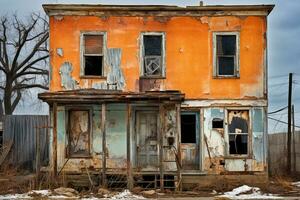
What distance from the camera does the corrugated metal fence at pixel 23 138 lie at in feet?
92.3

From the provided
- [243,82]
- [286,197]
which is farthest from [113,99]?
[286,197]

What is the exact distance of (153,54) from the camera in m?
23.7

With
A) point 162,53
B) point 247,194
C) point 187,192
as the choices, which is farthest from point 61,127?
point 247,194

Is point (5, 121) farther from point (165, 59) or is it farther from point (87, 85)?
point (165, 59)

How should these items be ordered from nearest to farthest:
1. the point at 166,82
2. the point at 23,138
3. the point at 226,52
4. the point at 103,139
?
the point at 103,139, the point at 166,82, the point at 226,52, the point at 23,138

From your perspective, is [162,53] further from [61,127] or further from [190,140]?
[61,127]

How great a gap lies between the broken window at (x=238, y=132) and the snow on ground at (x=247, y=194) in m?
2.03

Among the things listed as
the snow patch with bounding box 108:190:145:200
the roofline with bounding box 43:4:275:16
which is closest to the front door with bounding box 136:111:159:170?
the snow patch with bounding box 108:190:145:200

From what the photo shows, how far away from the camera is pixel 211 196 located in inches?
800

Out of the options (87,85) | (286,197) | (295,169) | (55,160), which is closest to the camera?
(286,197)

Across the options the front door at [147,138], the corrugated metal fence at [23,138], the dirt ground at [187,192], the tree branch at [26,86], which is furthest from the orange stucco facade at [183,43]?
the tree branch at [26,86]

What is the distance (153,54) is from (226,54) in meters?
3.03

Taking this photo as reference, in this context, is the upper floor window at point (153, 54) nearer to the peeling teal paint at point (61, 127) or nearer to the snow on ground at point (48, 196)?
the peeling teal paint at point (61, 127)

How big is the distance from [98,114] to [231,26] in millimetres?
6576
